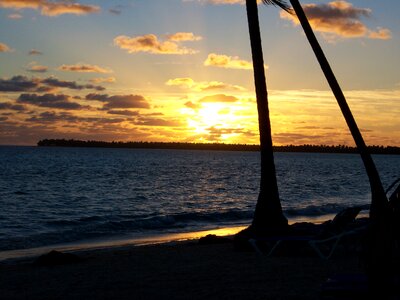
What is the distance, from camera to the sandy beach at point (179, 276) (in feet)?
28.0

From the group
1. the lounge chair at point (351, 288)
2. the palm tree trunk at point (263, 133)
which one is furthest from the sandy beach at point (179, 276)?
the palm tree trunk at point (263, 133)

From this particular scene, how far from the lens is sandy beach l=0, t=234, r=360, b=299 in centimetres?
855

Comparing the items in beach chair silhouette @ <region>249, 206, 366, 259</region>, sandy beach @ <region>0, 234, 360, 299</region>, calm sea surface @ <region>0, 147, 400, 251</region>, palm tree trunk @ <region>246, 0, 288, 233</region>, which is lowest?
calm sea surface @ <region>0, 147, 400, 251</region>

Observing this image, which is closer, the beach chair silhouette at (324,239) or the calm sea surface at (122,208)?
the beach chair silhouette at (324,239)

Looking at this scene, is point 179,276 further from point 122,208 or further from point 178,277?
point 122,208

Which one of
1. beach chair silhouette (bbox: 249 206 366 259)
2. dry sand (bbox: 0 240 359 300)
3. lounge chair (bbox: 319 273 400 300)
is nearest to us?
lounge chair (bbox: 319 273 400 300)

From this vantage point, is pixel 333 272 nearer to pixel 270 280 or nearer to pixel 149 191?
pixel 270 280

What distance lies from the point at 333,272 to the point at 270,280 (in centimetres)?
123

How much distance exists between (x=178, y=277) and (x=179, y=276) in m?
0.09

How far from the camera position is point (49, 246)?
58.6ft

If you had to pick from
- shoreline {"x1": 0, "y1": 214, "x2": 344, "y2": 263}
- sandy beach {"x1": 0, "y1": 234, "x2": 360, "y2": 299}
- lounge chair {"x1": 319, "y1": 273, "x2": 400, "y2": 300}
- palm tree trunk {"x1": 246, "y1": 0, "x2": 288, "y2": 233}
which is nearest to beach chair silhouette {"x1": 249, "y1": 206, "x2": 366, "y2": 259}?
sandy beach {"x1": 0, "y1": 234, "x2": 360, "y2": 299}

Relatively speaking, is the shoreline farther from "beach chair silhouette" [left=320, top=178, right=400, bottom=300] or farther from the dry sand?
"beach chair silhouette" [left=320, top=178, right=400, bottom=300]

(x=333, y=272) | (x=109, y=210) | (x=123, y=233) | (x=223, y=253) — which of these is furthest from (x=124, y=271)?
(x=109, y=210)

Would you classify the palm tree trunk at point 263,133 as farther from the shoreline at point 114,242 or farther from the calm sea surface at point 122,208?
the calm sea surface at point 122,208
